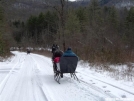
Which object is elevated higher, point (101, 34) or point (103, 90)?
point (101, 34)

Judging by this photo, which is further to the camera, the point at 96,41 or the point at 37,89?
the point at 96,41

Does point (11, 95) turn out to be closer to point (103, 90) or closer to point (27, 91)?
point (27, 91)

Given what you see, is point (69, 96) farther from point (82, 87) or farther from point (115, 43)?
point (115, 43)

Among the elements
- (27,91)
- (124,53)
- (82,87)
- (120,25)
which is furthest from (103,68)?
(120,25)

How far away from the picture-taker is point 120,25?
207ft

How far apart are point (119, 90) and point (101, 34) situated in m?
16.2

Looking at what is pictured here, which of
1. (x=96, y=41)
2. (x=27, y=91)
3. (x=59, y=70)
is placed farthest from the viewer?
(x=96, y=41)

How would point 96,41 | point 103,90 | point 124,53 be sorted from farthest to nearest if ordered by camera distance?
1. point 96,41
2. point 124,53
3. point 103,90

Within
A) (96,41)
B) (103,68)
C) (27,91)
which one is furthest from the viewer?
(96,41)

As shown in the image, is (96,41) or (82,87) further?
(96,41)

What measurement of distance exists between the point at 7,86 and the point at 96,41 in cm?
1426

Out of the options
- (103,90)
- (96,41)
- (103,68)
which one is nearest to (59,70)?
(103,90)

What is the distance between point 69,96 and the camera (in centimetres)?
782

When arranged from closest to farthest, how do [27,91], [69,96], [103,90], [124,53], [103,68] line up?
[69,96] < [103,90] < [27,91] < [103,68] < [124,53]
